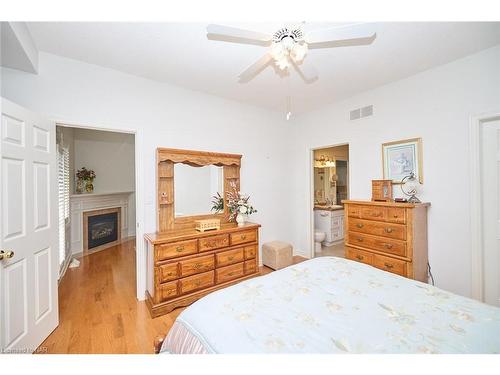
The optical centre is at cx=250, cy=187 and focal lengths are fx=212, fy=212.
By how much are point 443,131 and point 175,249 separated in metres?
3.29

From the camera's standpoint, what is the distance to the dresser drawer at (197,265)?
7.98 feet

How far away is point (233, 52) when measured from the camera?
213cm

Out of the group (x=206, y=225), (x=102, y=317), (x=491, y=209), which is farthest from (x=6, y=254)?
(x=491, y=209)

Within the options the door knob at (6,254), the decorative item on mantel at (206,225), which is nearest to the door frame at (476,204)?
the decorative item on mantel at (206,225)

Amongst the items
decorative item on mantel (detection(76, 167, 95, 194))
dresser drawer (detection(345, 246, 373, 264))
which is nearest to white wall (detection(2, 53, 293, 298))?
dresser drawer (detection(345, 246, 373, 264))

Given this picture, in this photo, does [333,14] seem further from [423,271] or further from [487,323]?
[423,271]

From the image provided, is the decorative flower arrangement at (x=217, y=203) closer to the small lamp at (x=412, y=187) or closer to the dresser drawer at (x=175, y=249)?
the dresser drawer at (x=175, y=249)

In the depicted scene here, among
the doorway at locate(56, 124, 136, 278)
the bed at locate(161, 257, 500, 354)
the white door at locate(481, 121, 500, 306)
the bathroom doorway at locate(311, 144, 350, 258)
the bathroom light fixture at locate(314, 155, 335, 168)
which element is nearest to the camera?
the bed at locate(161, 257, 500, 354)

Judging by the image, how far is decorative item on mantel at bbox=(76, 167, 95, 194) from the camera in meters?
4.54

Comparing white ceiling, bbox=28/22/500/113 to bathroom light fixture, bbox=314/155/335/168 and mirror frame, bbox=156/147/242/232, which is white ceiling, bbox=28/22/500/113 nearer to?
mirror frame, bbox=156/147/242/232

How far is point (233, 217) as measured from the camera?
327 cm

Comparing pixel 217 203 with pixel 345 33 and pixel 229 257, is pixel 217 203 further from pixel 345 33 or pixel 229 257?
pixel 345 33

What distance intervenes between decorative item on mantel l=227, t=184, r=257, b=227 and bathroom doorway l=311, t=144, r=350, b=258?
1.96 m

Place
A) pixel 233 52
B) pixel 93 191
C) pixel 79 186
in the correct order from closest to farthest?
1. pixel 233 52
2. pixel 79 186
3. pixel 93 191
